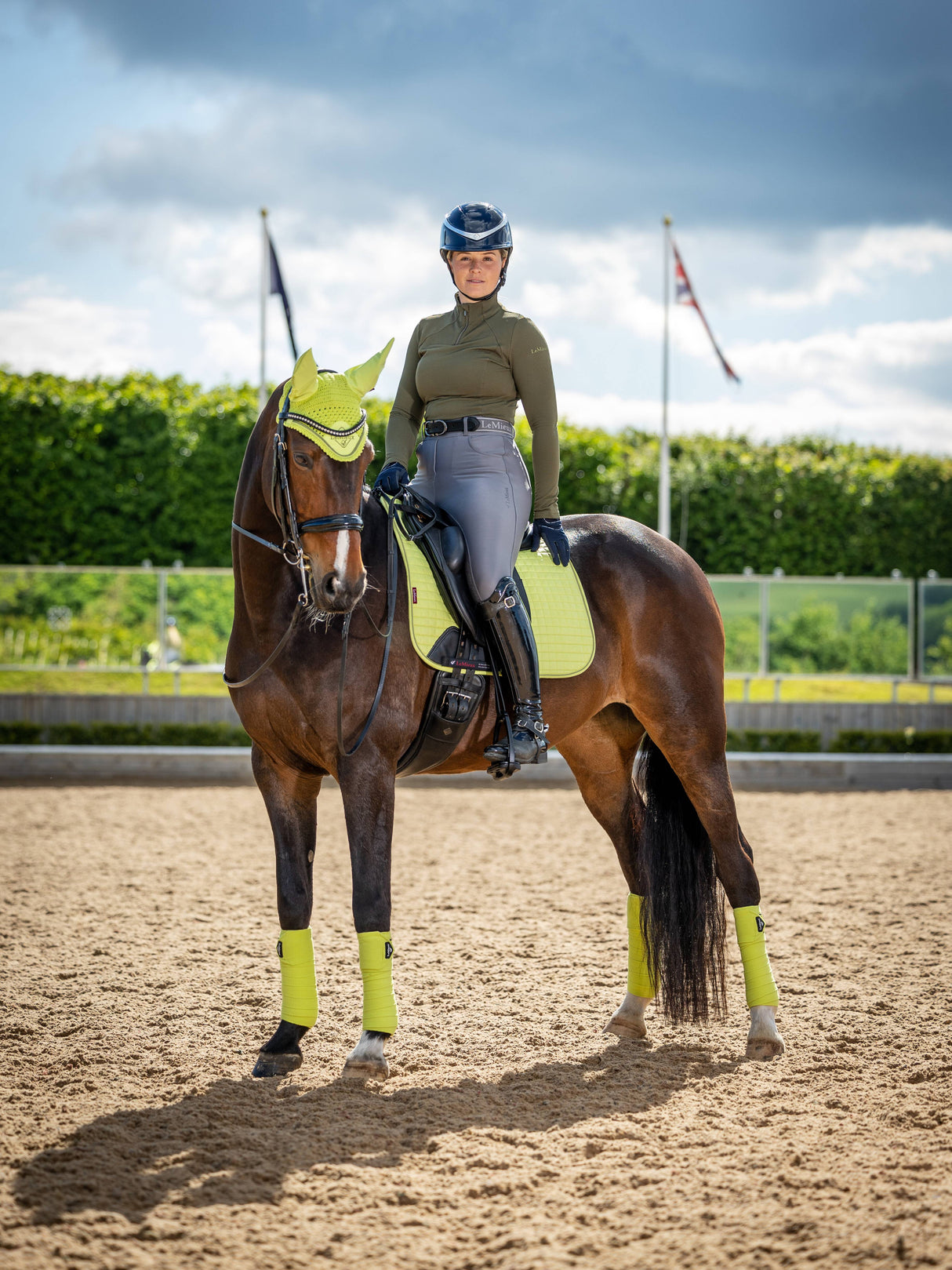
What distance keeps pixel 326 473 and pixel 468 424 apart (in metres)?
0.89

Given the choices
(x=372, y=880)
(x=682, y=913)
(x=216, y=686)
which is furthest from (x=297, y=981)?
(x=216, y=686)

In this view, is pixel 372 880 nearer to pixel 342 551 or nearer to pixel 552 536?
pixel 342 551

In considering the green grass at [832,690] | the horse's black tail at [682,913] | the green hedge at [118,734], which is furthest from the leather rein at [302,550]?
the green grass at [832,690]

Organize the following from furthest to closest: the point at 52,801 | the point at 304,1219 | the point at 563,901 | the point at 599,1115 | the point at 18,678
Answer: the point at 18,678 < the point at 52,801 < the point at 563,901 < the point at 599,1115 < the point at 304,1219

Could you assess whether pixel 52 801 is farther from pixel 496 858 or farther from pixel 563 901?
pixel 563 901

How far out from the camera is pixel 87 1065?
430 centimetres

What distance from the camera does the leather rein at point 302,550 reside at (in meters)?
3.78

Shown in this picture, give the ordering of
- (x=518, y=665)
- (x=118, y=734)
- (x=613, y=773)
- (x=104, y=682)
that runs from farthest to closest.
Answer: (x=104, y=682) < (x=118, y=734) < (x=613, y=773) < (x=518, y=665)

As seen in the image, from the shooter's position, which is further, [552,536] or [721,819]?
[721,819]

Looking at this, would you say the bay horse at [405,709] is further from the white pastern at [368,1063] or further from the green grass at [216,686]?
the green grass at [216,686]

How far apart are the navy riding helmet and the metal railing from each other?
9959 mm

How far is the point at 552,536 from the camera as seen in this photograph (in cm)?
468

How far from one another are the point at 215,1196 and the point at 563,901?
4353 millimetres

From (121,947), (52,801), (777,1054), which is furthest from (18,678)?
(777,1054)
